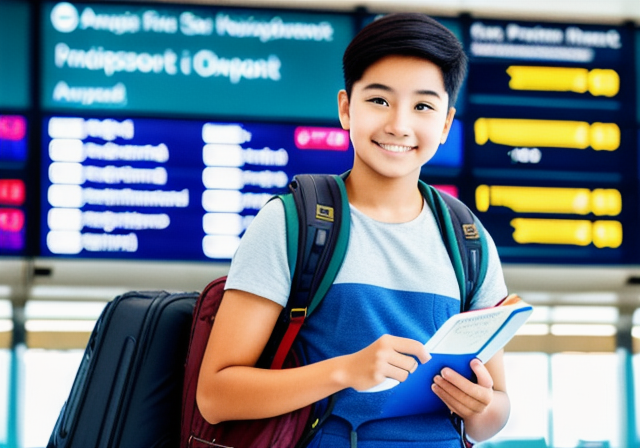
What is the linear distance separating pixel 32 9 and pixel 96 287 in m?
1.74

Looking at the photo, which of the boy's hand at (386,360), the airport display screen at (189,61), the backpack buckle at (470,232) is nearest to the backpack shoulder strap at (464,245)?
the backpack buckle at (470,232)

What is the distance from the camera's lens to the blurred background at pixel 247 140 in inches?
Answer: 181

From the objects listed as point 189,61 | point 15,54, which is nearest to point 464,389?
point 189,61

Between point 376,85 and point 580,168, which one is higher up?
point 580,168

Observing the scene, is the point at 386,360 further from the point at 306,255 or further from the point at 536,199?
the point at 536,199

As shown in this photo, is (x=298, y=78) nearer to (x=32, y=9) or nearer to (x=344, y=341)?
(x=32, y=9)

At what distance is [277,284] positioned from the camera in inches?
40.3

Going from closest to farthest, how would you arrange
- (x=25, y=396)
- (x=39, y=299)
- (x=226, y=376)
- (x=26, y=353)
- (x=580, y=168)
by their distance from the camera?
1. (x=226, y=376)
2. (x=25, y=396)
3. (x=26, y=353)
4. (x=39, y=299)
5. (x=580, y=168)

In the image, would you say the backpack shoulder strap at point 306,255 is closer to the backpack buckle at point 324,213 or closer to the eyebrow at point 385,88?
the backpack buckle at point 324,213

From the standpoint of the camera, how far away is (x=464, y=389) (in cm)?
101

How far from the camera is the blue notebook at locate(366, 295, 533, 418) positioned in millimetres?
915

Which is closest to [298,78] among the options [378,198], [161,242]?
[161,242]

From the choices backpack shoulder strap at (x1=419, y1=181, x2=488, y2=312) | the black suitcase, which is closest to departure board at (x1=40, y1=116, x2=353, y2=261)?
the black suitcase

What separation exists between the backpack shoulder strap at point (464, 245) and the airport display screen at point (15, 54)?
4.05 metres
